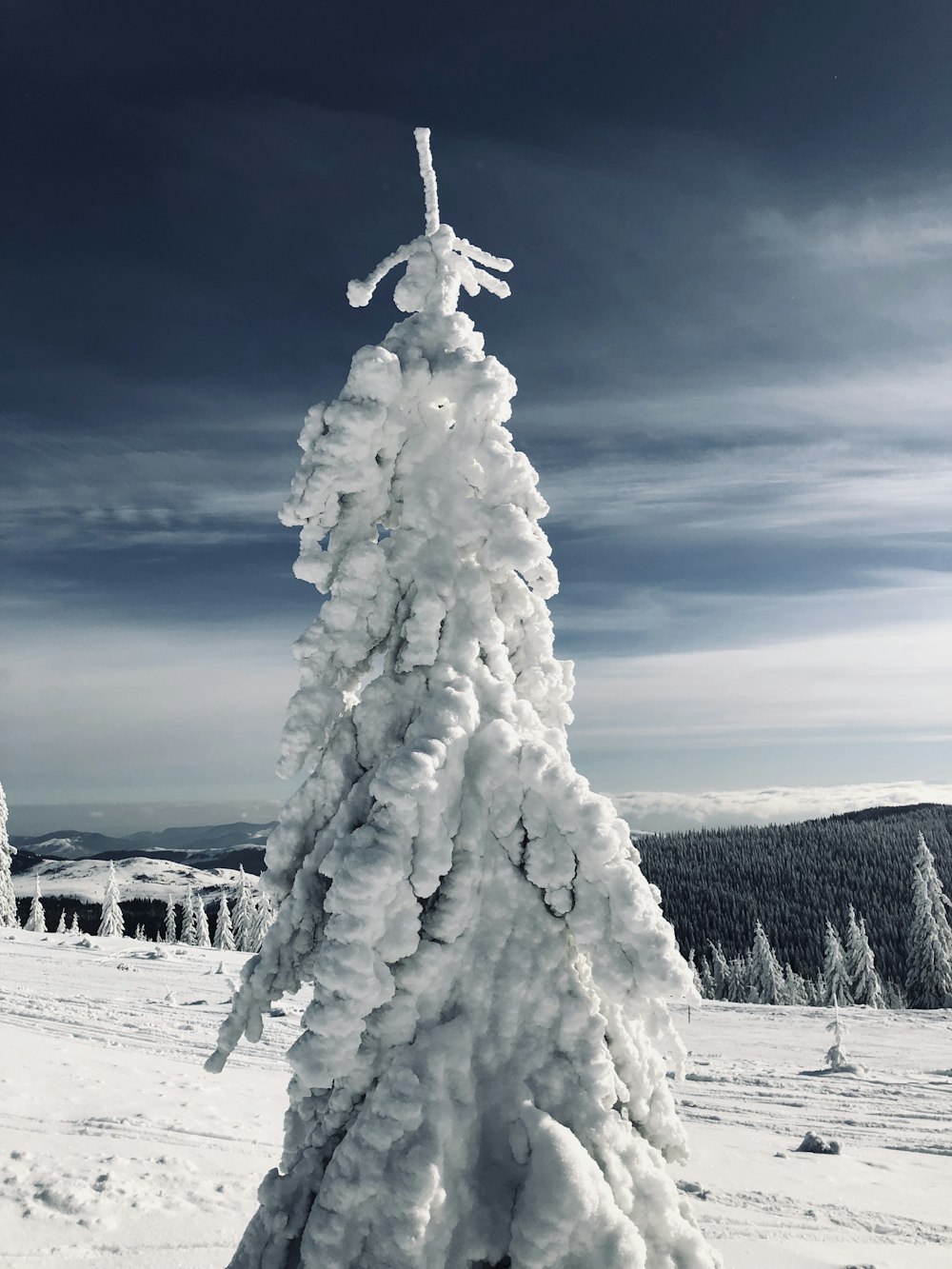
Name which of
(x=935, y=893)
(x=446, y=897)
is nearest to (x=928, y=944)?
(x=935, y=893)

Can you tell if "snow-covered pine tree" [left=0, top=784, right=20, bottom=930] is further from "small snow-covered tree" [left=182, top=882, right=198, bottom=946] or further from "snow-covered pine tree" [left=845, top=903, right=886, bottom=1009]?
"snow-covered pine tree" [left=845, top=903, right=886, bottom=1009]

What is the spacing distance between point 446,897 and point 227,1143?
27.7 feet

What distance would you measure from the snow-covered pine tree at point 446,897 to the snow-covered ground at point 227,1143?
0.75m

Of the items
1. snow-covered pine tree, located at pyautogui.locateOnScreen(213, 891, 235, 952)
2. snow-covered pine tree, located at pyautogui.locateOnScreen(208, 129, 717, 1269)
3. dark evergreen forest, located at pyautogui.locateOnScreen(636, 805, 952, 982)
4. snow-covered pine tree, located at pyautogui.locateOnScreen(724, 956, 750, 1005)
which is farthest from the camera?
dark evergreen forest, located at pyautogui.locateOnScreen(636, 805, 952, 982)

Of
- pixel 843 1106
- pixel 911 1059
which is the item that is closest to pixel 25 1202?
pixel 843 1106

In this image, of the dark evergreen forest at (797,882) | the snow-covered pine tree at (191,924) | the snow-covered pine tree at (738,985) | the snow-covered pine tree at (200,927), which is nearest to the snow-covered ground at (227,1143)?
the snow-covered pine tree at (738,985)

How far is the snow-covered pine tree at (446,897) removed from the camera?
4.33m

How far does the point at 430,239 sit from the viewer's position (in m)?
5.91

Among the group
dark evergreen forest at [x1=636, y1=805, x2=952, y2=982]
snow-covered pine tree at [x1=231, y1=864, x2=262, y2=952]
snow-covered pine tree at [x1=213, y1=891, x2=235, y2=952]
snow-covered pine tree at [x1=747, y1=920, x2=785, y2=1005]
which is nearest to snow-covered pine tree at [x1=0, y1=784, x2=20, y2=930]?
snow-covered pine tree at [x1=231, y1=864, x2=262, y2=952]

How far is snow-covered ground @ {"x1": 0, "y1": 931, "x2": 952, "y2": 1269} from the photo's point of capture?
795 centimetres

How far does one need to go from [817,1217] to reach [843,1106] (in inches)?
344

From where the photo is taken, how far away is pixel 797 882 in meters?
140

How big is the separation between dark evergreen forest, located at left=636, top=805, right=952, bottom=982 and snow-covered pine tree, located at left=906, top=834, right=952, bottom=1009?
153 feet

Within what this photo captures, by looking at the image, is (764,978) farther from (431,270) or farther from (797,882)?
(797,882)
